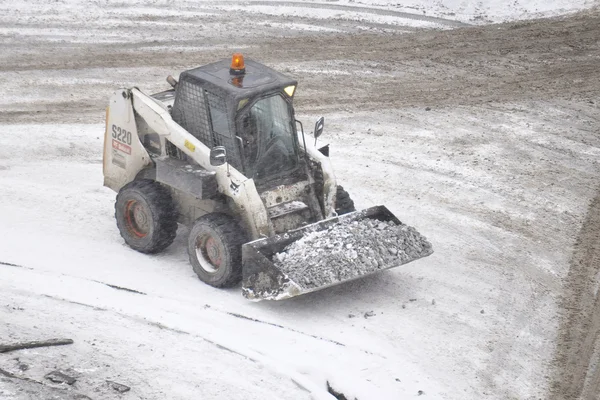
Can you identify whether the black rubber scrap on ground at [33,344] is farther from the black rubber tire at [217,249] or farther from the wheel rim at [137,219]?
the wheel rim at [137,219]

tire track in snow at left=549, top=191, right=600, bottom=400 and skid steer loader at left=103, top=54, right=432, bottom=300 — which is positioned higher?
skid steer loader at left=103, top=54, right=432, bottom=300

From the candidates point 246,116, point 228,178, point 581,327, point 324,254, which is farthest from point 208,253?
point 581,327

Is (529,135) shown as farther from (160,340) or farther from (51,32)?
(51,32)

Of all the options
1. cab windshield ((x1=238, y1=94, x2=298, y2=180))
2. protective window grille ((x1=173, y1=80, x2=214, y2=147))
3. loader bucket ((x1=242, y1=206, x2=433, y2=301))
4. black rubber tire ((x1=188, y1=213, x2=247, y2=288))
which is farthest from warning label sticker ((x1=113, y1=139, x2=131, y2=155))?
loader bucket ((x1=242, y1=206, x2=433, y2=301))

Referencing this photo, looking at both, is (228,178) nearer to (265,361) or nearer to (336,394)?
(265,361)

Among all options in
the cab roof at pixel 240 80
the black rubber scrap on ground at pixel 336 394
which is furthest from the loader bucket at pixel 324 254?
the cab roof at pixel 240 80

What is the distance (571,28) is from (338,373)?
13.3m

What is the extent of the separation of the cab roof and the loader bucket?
1634 millimetres

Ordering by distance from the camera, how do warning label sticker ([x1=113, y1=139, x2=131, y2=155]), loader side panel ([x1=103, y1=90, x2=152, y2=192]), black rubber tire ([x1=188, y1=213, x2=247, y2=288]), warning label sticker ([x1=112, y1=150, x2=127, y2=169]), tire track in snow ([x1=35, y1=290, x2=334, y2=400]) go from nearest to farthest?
1. tire track in snow ([x1=35, y1=290, x2=334, y2=400])
2. black rubber tire ([x1=188, y1=213, x2=247, y2=288])
3. loader side panel ([x1=103, y1=90, x2=152, y2=192])
4. warning label sticker ([x1=113, y1=139, x2=131, y2=155])
5. warning label sticker ([x1=112, y1=150, x2=127, y2=169])

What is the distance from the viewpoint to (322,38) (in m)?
20.0

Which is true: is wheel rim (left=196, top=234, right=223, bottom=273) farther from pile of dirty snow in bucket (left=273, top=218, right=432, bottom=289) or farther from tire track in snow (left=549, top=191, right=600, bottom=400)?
tire track in snow (left=549, top=191, right=600, bottom=400)

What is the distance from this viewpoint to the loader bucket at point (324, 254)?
10242 millimetres

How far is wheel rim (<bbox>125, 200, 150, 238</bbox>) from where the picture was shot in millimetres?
11602

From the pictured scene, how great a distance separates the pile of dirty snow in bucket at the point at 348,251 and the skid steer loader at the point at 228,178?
0.11 feet
